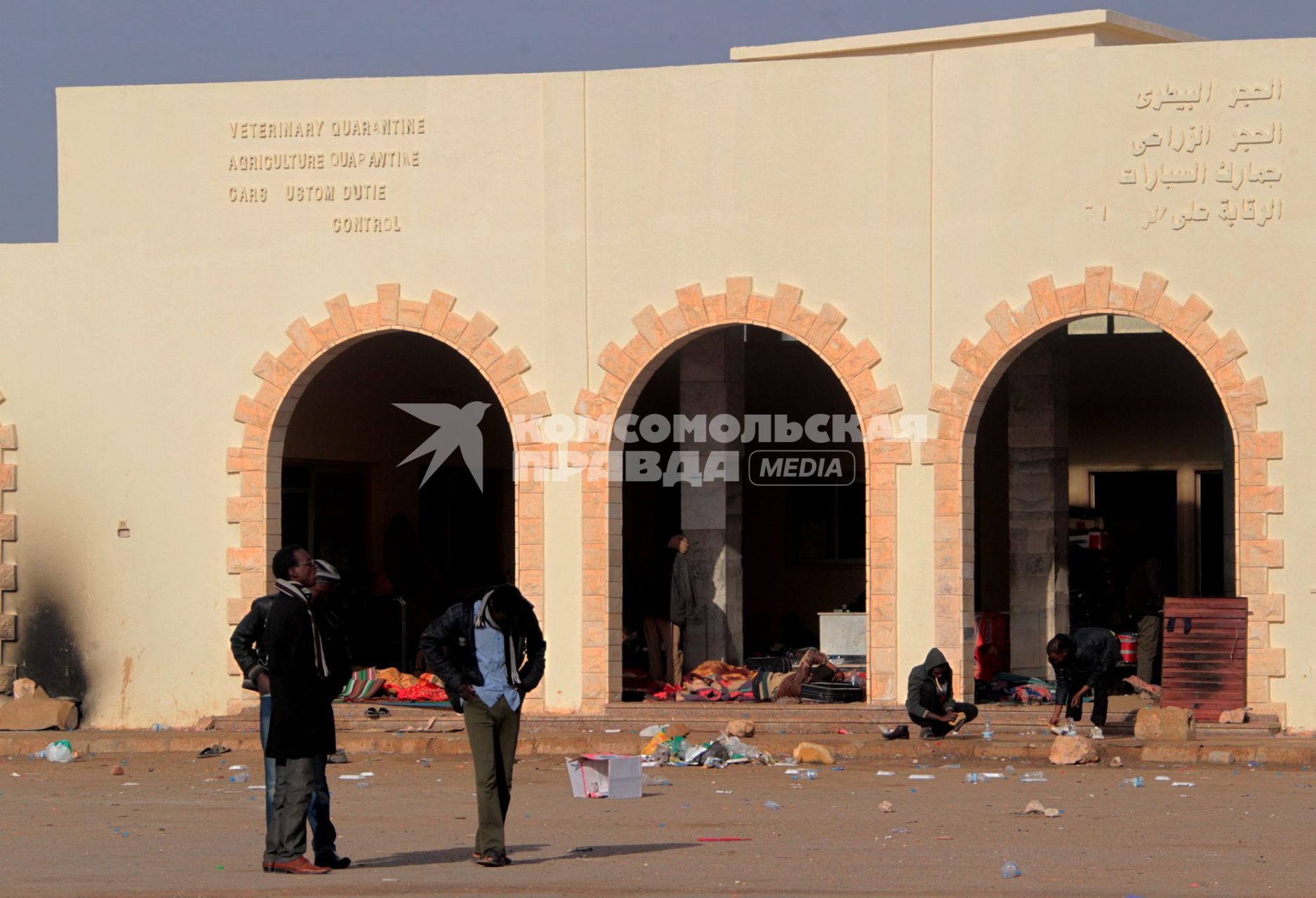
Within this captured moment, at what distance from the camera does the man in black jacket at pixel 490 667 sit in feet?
29.8

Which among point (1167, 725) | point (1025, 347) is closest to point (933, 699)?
point (1167, 725)

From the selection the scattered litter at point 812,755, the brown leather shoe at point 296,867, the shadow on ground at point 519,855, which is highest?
the brown leather shoe at point 296,867

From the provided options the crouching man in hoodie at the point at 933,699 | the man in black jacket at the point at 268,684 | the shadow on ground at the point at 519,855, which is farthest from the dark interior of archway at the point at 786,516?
the man in black jacket at the point at 268,684

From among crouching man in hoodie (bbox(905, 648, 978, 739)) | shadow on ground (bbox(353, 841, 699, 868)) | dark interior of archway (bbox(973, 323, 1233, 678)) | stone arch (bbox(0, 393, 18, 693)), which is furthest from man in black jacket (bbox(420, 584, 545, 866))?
dark interior of archway (bbox(973, 323, 1233, 678))

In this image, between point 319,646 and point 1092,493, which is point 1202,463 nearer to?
point 1092,493

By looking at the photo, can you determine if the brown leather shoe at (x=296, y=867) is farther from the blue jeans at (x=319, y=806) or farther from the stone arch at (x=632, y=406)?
the stone arch at (x=632, y=406)

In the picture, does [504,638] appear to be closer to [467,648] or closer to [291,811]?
[467,648]

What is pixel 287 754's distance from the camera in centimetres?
873

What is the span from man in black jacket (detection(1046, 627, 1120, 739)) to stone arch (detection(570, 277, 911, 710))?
1337mm

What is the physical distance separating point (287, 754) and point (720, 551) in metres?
8.17

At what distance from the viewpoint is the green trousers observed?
8961 millimetres

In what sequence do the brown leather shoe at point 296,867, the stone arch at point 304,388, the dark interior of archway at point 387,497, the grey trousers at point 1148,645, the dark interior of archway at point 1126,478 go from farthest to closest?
the dark interior of archway at point 1126,478
the dark interior of archway at point 387,497
the grey trousers at point 1148,645
the stone arch at point 304,388
the brown leather shoe at point 296,867

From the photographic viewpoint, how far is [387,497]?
19500mm

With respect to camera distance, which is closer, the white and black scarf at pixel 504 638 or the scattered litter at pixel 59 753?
the white and black scarf at pixel 504 638
